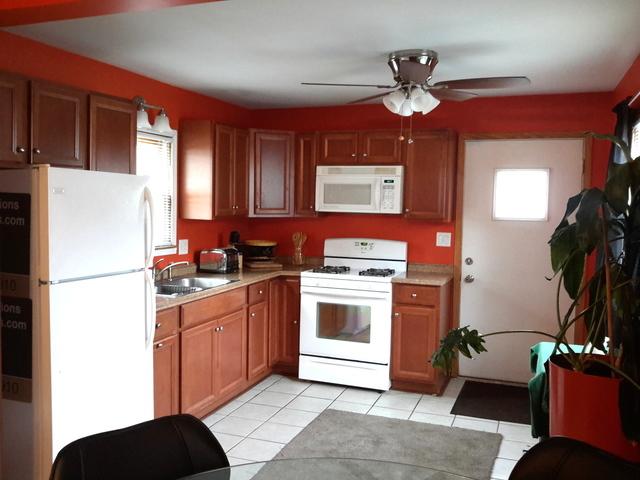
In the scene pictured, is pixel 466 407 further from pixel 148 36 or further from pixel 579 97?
pixel 148 36

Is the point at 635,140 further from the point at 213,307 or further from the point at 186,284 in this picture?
the point at 186,284

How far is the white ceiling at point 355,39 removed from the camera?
267 cm

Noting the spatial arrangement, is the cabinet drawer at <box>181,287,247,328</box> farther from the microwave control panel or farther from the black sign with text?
the microwave control panel

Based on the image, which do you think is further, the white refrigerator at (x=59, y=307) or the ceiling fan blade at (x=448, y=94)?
Answer: the ceiling fan blade at (x=448, y=94)

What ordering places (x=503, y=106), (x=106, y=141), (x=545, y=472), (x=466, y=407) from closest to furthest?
(x=545, y=472)
(x=106, y=141)
(x=466, y=407)
(x=503, y=106)

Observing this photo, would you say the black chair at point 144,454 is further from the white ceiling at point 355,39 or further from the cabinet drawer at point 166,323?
the white ceiling at point 355,39

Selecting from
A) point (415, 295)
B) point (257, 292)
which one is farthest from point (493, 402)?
point (257, 292)

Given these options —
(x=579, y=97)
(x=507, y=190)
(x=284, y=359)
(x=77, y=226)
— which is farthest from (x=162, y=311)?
(x=579, y=97)

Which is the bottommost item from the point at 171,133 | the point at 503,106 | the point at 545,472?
the point at 545,472

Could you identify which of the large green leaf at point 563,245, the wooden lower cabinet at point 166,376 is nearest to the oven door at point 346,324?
the wooden lower cabinet at point 166,376

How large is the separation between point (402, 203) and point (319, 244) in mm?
933

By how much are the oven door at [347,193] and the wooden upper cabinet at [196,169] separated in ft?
3.32

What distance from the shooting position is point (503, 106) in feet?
15.7

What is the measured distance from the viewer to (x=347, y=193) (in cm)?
505
